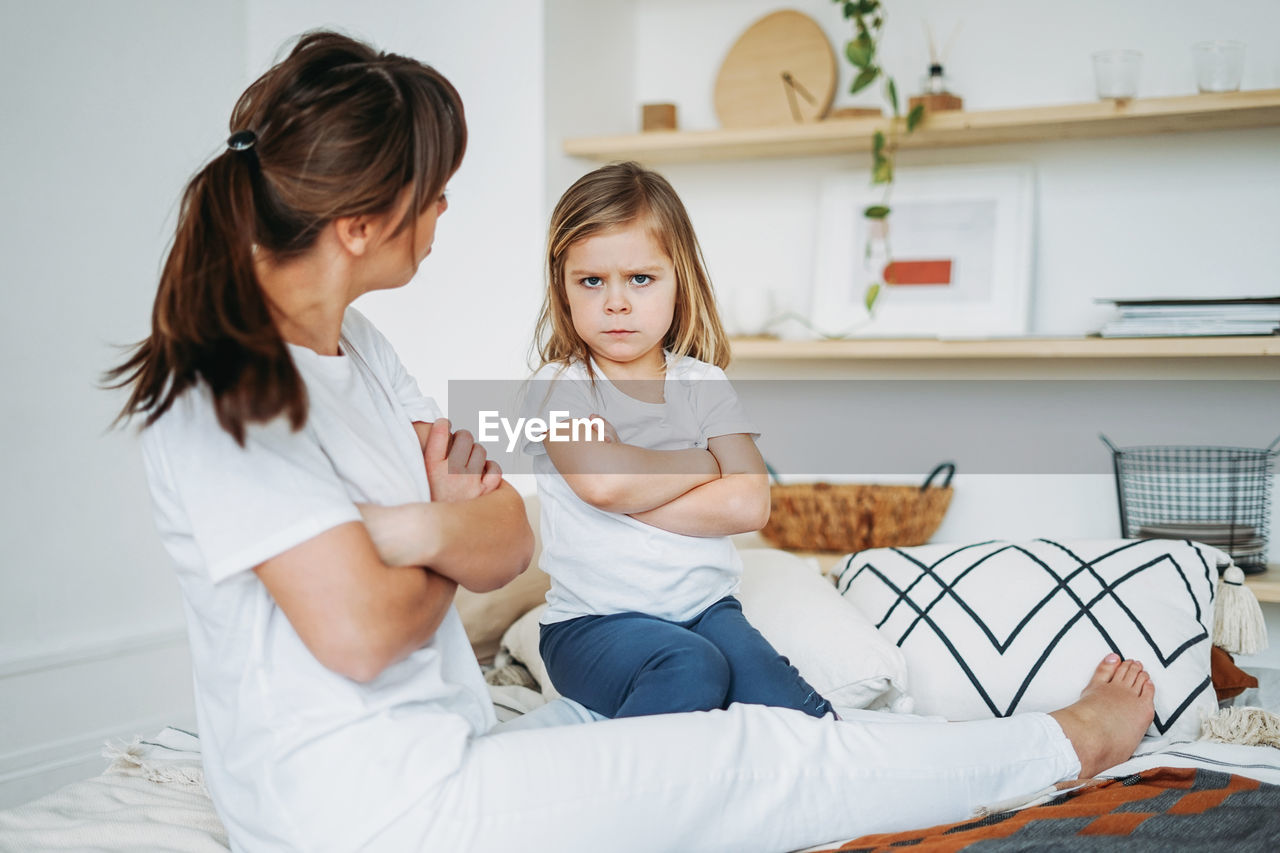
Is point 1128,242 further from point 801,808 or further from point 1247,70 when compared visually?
point 801,808

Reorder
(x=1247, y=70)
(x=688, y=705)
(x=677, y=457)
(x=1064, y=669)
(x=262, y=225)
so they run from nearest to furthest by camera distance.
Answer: (x=262, y=225), (x=688, y=705), (x=677, y=457), (x=1064, y=669), (x=1247, y=70)

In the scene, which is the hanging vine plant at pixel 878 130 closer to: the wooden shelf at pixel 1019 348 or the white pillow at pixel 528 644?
the wooden shelf at pixel 1019 348

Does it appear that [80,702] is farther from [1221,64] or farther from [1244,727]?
[1221,64]

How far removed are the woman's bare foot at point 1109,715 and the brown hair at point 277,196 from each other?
3.20 feet

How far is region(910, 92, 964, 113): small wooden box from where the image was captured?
2344 mm

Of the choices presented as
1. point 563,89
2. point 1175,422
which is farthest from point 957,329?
point 563,89

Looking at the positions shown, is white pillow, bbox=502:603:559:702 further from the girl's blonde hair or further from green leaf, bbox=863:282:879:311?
green leaf, bbox=863:282:879:311

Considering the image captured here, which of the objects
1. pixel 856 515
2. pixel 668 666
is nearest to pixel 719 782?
pixel 668 666

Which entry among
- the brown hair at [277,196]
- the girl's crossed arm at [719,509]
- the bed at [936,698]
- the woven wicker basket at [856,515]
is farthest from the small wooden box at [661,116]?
the brown hair at [277,196]

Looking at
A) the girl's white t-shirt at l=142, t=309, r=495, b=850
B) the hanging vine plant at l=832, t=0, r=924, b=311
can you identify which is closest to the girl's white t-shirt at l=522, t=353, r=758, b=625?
the girl's white t-shirt at l=142, t=309, r=495, b=850

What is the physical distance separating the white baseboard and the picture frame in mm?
1730

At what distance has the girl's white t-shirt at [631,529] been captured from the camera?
142cm

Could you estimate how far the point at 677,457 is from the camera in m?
1.42

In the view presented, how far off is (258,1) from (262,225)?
81.9 inches
